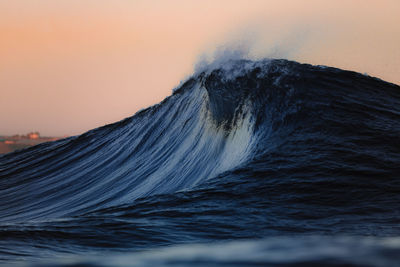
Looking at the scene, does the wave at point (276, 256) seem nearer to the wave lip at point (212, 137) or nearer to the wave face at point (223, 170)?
the wave face at point (223, 170)

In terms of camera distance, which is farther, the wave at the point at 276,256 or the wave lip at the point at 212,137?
the wave lip at the point at 212,137

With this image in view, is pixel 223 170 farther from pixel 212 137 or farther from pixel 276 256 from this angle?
pixel 276 256

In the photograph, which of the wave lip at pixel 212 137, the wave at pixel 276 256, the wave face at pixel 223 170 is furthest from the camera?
the wave lip at pixel 212 137

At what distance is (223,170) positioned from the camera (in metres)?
7.34

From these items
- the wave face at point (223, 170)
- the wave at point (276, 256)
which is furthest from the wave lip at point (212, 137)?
the wave at point (276, 256)

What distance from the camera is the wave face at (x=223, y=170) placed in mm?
4191

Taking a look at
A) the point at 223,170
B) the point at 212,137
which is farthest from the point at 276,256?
the point at 212,137

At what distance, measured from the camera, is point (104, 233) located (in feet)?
13.7

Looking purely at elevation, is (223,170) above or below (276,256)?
above

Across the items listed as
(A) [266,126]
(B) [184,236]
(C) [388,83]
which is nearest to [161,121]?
(A) [266,126]

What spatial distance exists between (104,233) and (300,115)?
A: 4.34 m

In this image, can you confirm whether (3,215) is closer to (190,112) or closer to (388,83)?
(190,112)

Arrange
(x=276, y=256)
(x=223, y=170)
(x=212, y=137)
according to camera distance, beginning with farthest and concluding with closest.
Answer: (x=212, y=137) < (x=223, y=170) < (x=276, y=256)

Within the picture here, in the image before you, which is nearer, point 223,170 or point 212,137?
point 223,170
